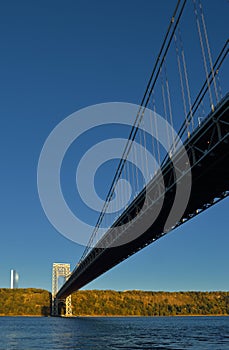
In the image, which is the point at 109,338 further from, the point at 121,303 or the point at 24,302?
the point at 121,303

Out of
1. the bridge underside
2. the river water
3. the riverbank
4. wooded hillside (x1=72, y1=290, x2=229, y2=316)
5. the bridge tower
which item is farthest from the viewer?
wooded hillside (x1=72, y1=290, x2=229, y2=316)

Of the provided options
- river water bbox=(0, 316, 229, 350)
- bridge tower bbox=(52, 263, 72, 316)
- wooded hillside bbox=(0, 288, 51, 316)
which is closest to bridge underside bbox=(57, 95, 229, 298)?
river water bbox=(0, 316, 229, 350)

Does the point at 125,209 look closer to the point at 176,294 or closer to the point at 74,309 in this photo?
the point at 74,309

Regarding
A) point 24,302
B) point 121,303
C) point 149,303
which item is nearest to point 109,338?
point 24,302

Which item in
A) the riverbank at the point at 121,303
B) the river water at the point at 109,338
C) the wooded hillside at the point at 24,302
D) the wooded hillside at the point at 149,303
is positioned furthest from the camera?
the wooded hillside at the point at 149,303

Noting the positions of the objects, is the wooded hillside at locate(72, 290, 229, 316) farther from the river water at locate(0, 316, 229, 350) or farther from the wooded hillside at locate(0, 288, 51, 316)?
the river water at locate(0, 316, 229, 350)

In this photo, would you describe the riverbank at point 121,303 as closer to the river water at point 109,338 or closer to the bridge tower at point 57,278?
the bridge tower at point 57,278

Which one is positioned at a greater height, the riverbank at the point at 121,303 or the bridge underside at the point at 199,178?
the bridge underside at the point at 199,178

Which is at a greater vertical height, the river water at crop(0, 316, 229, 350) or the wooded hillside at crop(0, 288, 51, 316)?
the wooded hillside at crop(0, 288, 51, 316)

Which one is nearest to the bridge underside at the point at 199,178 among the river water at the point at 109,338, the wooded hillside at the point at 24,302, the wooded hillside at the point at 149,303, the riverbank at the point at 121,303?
the river water at the point at 109,338

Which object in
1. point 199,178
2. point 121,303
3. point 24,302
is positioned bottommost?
point 121,303

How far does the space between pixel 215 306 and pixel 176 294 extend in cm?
1688

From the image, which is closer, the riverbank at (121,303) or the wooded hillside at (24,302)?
the wooded hillside at (24,302)

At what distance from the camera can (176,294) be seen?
7254 inches
